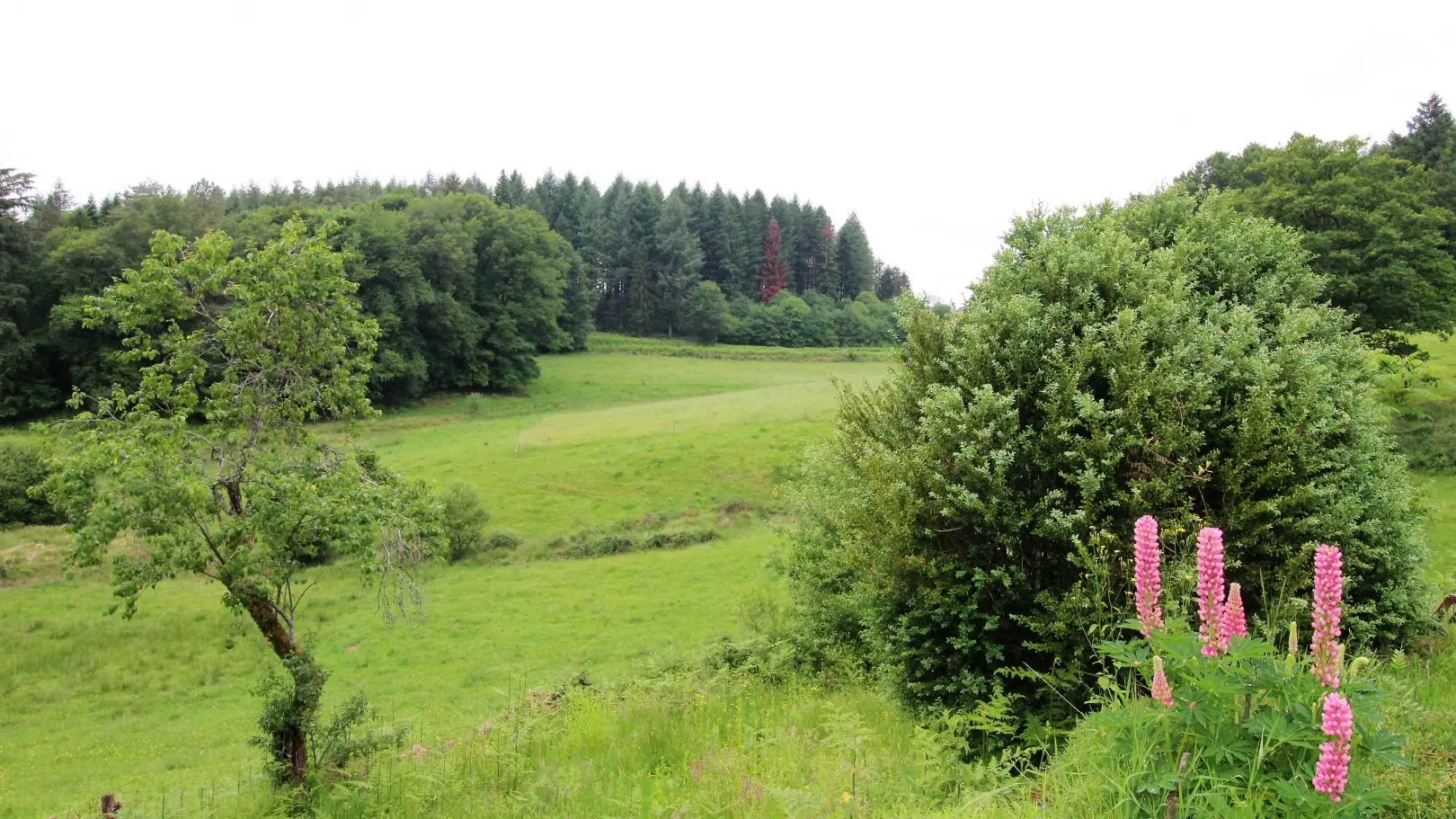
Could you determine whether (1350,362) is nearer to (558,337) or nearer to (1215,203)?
(1215,203)

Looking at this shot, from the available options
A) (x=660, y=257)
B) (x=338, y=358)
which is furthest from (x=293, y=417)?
(x=660, y=257)

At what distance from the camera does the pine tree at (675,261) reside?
10806 cm

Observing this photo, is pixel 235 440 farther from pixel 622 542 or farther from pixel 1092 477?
pixel 622 542

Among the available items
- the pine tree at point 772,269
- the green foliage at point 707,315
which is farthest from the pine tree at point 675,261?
the pine tree at point 772,269

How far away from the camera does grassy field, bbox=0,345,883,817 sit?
18688 mm

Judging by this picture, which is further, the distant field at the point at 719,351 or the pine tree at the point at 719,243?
the pine tree at the point at 719,243

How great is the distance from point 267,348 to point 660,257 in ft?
335

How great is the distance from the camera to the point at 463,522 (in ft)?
111

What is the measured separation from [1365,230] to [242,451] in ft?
129

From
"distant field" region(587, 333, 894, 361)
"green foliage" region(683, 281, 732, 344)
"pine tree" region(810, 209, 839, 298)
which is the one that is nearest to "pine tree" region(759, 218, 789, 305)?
"pine tree" region(810, 209, 839, 298)

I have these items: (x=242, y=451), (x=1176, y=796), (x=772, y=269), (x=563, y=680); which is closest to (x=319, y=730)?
(x=242, y=451)

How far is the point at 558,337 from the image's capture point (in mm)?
83062

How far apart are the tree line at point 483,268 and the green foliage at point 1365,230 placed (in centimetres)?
1938

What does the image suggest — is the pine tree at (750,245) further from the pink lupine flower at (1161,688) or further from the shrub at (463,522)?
the pink lupine flower at (1161,688)
